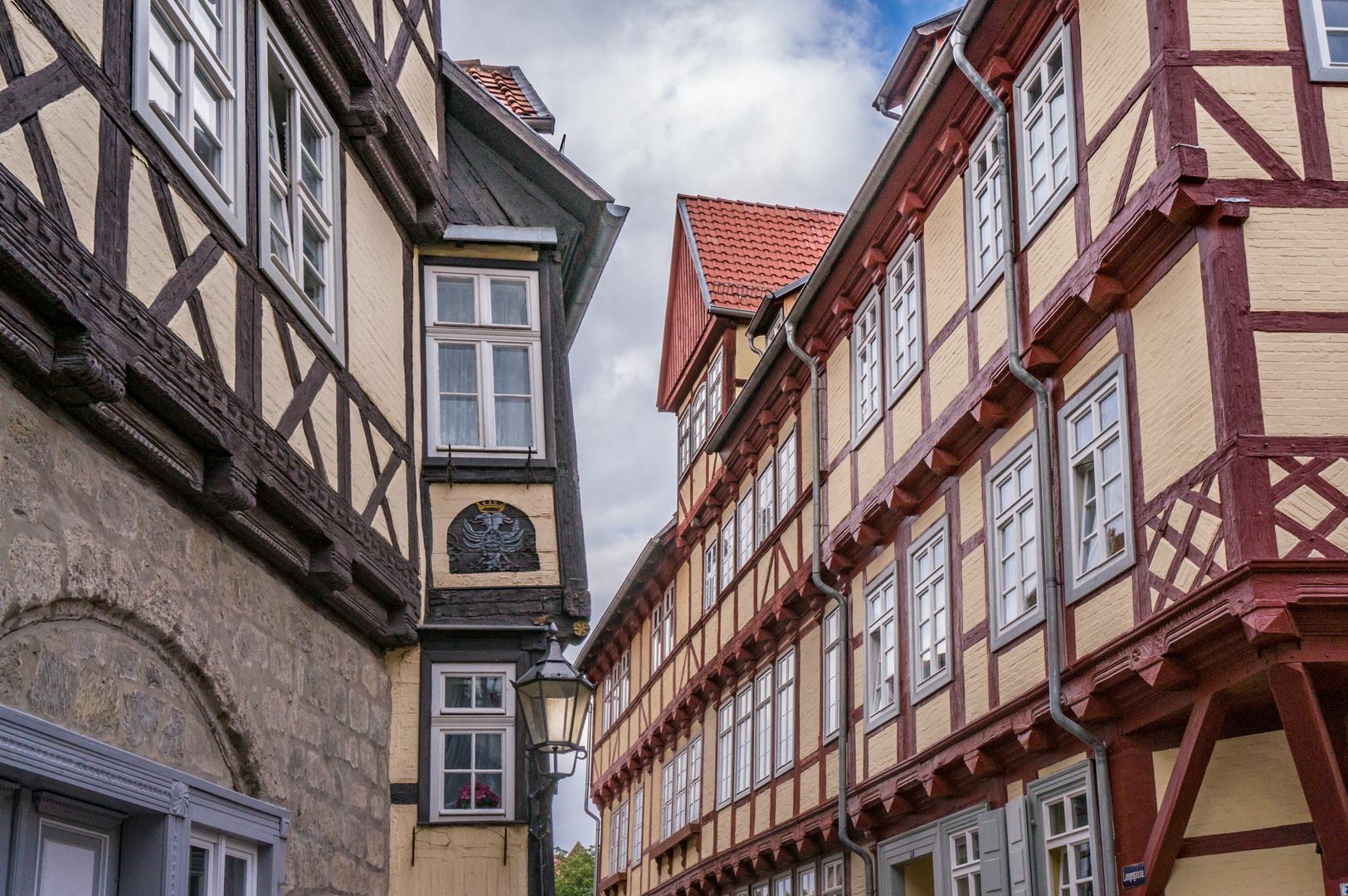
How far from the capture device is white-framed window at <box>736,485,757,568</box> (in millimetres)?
20656

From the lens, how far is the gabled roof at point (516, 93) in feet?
46.9

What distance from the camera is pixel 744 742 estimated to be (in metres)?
20.4

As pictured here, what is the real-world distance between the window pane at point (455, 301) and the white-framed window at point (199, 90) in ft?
12.1

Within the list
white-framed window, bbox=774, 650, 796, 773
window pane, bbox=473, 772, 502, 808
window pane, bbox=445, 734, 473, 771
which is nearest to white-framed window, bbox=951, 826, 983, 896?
window pane, bbox=473, 772, 502, 808

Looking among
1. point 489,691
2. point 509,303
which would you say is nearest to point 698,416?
point 509,303

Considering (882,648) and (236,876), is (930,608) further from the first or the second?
(236,876)

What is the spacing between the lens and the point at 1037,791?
37.4 ft

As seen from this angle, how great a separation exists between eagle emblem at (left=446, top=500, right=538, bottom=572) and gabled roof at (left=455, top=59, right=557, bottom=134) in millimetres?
4423

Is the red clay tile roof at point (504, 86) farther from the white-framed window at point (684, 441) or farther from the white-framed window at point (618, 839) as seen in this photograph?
the white-framed window at point (618, 839)

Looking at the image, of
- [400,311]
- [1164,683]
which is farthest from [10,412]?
[1164,683]

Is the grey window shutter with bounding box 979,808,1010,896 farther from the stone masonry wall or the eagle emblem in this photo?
the stone masonry wall

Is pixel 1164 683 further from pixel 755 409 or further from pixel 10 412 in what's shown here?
pixel 755 409

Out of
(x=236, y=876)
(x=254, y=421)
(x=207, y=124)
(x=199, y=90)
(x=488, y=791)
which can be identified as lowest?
(x=236, y=876)

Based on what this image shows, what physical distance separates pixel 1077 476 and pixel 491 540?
4116 mm
